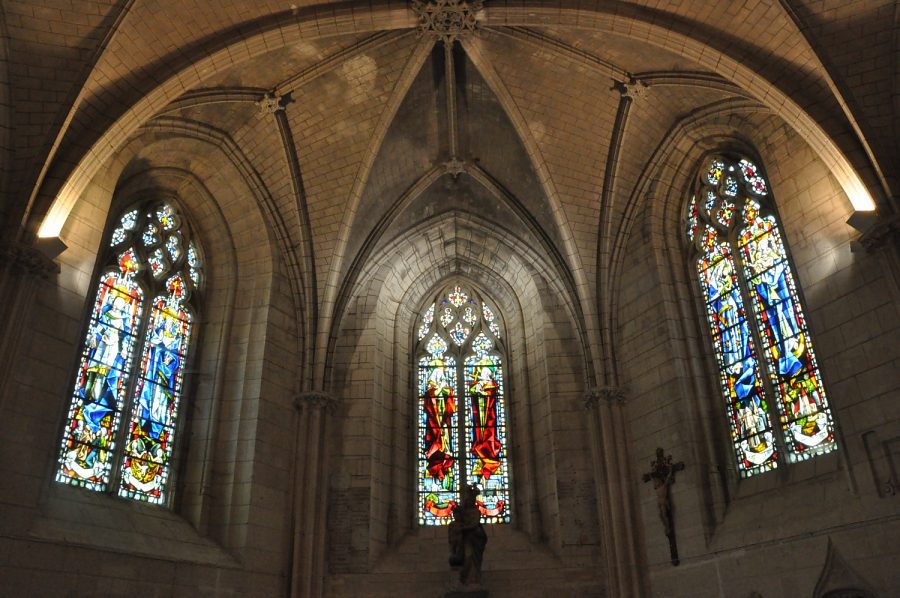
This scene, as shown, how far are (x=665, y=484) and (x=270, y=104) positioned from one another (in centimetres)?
793

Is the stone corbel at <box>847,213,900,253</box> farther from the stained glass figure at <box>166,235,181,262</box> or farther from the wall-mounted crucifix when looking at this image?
the stained glass figure at <box>166,235,181,262</box>

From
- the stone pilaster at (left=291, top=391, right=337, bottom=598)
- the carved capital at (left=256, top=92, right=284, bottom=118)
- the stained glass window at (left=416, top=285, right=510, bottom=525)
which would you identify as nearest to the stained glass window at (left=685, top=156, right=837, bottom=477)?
the stained glass window at (left=416, top=285, right=510, bottom=525)

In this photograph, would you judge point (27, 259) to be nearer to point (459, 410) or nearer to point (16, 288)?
point (16, 288)

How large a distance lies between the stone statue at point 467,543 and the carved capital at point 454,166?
5.47 metres

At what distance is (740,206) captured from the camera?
1140cm

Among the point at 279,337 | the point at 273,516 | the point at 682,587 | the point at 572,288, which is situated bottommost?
the point at 682,587

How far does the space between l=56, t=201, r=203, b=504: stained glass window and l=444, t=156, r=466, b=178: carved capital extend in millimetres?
4440

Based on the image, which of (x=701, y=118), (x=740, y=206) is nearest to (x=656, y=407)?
(x=740, y=206)

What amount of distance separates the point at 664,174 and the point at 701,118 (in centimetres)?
110

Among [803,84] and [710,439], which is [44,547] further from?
[803,84]

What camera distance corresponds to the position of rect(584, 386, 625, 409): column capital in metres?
11.8

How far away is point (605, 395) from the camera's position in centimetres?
1186

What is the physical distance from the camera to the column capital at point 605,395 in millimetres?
11812

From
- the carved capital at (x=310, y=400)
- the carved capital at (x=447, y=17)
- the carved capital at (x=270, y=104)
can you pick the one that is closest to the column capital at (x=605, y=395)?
the carved capital at (x=310, y=400)
